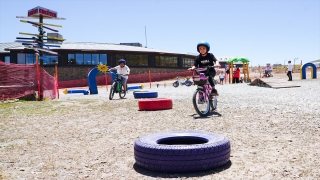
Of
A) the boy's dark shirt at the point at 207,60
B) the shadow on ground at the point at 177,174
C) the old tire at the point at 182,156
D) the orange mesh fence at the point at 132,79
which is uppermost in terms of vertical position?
the boy's dark shirt at the point at 207,60

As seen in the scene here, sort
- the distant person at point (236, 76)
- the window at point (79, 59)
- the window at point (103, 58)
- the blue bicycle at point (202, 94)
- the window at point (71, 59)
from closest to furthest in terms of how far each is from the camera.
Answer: the blue bicycle at point (202, 94)
the distant person at point (236, 76)
the window at point (71, 59)
the window at point (79, 59)
the window at point (103, 58)

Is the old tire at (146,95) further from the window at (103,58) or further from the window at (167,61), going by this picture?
the window at (167,61)

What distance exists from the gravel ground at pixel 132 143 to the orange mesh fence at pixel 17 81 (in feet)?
18.6

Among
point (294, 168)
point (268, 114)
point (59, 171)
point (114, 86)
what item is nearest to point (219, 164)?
point (294, 168)

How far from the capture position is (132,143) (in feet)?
15.8

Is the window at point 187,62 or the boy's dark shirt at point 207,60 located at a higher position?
the window at point 187,62

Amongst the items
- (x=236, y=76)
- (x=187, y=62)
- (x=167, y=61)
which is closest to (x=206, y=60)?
(x=236, y=76)

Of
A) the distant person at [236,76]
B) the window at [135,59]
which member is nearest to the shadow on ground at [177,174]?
the distant person at [236,76]

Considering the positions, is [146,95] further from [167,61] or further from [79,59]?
[167,61]

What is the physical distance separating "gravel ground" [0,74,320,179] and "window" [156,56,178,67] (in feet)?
129

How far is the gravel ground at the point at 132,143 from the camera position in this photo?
3.34 meters

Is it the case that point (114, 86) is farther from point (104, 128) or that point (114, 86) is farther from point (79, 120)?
point (104, 128)

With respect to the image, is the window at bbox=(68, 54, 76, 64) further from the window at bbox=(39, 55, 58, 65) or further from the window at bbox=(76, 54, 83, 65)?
the window at bbox=(39, 55, 58, 65)

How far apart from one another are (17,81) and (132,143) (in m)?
10.8
